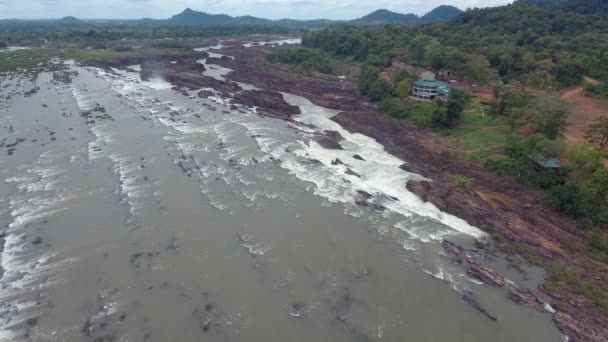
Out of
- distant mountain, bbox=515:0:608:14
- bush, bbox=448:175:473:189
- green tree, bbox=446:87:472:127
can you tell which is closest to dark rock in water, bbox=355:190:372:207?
bush, bbox=448:175:473:189

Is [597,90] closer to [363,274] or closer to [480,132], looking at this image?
[480,132]

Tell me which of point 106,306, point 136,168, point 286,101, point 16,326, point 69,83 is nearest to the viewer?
point 16,326

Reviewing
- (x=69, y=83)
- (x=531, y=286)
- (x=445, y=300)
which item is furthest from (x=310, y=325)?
(x=69, y=83)

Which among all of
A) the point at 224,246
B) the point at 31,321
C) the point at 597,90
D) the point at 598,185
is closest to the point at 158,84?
the point at 224,246

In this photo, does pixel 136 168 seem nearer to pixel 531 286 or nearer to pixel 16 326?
pixel 16 326

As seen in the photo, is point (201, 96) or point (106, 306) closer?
point (106, 306)

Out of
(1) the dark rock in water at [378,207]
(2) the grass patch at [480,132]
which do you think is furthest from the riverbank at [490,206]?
(1) the dark rock in water at [378,207]

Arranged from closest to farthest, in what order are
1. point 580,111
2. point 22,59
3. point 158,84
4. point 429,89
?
point 580,111
point 429,89
point 158,84
point 22,59
